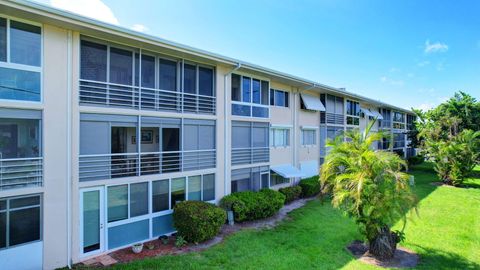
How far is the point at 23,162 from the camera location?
9.88 m

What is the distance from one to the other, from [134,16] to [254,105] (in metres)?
9.04

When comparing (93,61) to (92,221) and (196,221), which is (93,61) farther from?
(196,221)

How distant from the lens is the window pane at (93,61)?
1138cm

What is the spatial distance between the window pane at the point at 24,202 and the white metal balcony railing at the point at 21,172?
0.48m

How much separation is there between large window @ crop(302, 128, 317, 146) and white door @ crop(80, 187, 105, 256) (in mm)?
17367

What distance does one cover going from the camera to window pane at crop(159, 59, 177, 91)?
1398 centimetres

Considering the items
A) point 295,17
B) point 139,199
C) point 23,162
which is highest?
point 295,17

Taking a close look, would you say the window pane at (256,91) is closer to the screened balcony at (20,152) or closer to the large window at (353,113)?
the screened balcony at (20,152)

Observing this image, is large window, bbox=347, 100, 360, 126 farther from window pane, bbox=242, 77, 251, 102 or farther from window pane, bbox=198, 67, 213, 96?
window pane, bbox=198, 67, 213, 96

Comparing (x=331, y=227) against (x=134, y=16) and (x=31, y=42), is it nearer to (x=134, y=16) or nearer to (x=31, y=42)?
(x=134, y=16)

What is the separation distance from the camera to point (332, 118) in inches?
1076

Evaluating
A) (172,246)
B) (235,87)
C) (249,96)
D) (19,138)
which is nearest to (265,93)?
(249,96)

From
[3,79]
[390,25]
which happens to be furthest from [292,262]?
[390,25]

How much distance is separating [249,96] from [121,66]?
8.62m
